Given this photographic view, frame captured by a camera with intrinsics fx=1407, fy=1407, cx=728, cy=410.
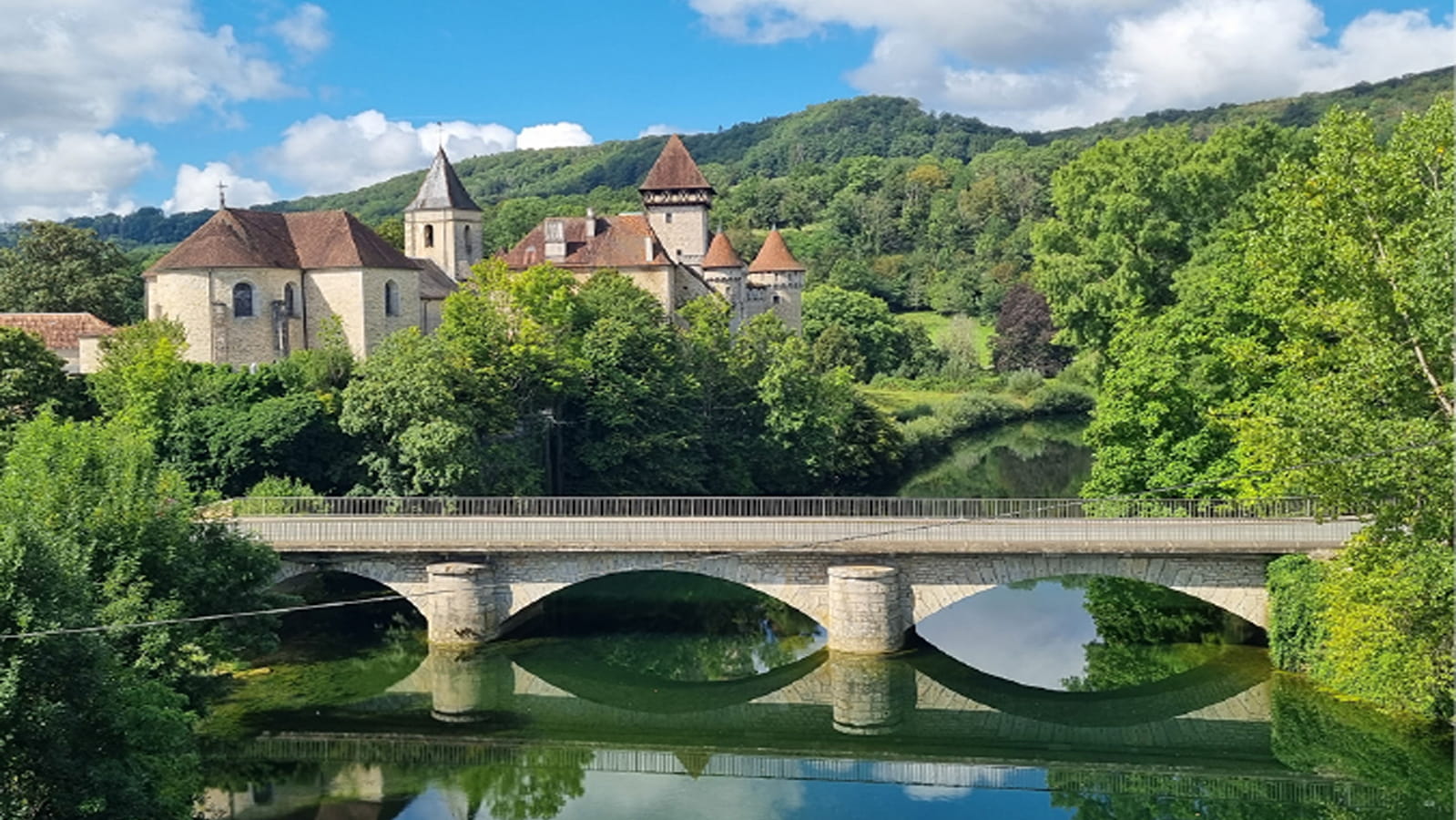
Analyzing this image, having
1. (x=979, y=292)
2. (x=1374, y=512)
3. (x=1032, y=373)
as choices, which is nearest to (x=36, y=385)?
(x=1374, y=512)

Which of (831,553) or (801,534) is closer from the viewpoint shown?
(831,553)

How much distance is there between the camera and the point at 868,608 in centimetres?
3055

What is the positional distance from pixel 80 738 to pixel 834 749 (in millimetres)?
14108

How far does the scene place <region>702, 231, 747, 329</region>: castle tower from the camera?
69500 millimetres

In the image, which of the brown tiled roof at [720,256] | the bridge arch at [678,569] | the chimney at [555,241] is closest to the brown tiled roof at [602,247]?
the chimney at [555,241]

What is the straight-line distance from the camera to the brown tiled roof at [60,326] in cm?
4694

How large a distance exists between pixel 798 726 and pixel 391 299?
2668 centimetres

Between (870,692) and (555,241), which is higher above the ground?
(555,241)

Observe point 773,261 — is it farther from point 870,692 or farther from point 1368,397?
point 1368,397

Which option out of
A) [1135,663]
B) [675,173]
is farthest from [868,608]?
[675,173]

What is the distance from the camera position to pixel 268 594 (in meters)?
27.0

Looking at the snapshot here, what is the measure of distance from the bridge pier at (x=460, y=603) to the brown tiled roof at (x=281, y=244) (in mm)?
19061

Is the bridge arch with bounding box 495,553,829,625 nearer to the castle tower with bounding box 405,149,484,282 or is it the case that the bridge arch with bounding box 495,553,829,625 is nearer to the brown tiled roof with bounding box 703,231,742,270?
the castle tower with bounding box 405,149,484,282

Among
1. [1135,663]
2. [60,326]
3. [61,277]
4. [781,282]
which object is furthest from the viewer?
[781,282]
